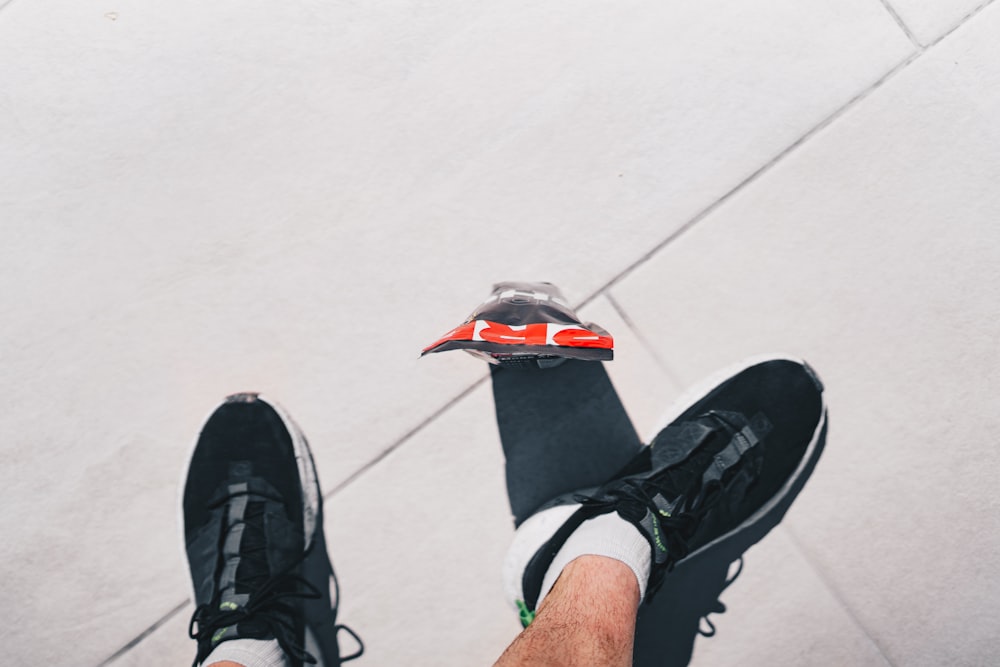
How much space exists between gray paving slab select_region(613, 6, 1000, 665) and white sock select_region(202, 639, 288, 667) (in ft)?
3.49

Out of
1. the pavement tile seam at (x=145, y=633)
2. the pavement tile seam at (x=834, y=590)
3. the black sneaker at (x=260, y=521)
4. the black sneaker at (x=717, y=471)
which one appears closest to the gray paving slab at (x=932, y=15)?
the black sneaker at (x=717, y=471)

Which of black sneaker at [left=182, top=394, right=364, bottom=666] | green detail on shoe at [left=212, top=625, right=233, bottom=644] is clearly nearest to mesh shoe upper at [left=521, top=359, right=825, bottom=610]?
black sneaker at [left=182, top=394, right=364, bottom=666]

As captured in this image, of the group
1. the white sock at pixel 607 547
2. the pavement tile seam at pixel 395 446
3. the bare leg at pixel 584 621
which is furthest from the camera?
the pavement tile seam at pixel 395 446

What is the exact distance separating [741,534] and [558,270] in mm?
749

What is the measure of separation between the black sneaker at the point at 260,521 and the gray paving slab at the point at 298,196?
6 centimetres

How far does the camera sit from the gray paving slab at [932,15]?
1.36 m

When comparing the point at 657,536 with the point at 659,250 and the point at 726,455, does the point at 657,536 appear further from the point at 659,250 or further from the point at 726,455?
the point at 659,250

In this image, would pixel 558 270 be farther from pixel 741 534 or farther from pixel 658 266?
pixel 741 534

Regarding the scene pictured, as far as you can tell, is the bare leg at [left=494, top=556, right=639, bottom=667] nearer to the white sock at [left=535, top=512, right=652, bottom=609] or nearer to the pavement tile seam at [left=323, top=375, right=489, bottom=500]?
the white sock at [left=535, top=512, right=652, bottom=609]

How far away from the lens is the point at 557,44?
1.38 metres

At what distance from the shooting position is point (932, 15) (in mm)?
1364

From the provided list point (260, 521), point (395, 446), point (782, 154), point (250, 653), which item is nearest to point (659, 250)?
point (782, 154)

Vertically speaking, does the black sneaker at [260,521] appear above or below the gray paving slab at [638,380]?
above

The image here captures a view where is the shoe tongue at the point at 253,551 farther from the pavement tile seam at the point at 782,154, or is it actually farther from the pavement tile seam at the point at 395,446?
the pavement tile seam at the point at 782,154
